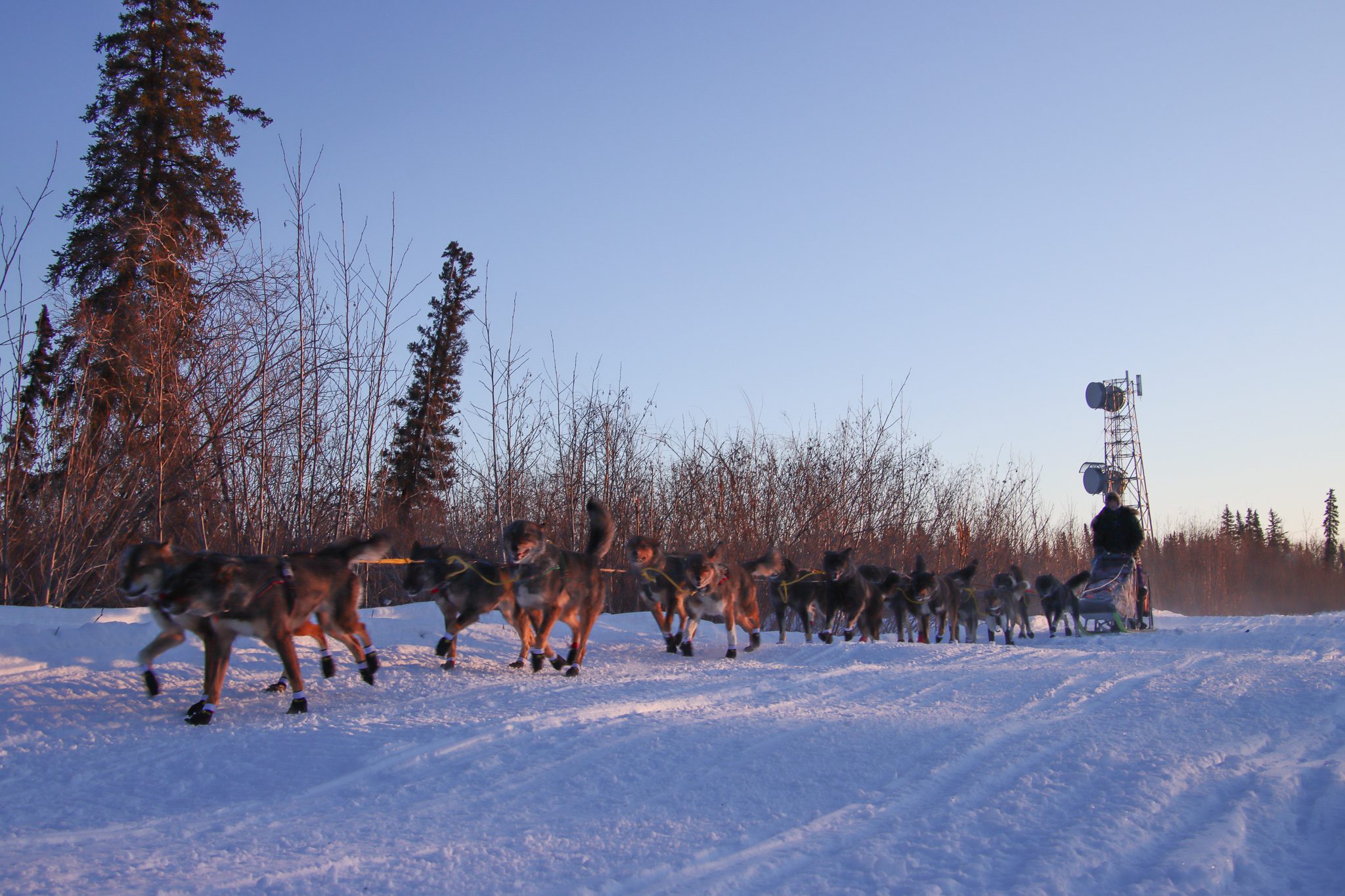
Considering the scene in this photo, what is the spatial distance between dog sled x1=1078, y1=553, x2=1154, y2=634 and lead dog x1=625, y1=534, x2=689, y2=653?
7612 mm

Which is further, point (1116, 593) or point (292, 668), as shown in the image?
point (1116, 593)

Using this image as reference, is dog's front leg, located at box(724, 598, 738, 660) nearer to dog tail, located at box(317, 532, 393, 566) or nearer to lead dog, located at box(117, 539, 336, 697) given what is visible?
dog tail, located at box(317, 532, 393, 566)

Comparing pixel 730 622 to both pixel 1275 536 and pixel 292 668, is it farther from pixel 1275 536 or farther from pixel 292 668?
pixel 1275 536

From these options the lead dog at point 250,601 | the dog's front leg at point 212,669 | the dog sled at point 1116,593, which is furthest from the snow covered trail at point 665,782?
the dog sled at point 1116,593

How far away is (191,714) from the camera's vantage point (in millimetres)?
5184

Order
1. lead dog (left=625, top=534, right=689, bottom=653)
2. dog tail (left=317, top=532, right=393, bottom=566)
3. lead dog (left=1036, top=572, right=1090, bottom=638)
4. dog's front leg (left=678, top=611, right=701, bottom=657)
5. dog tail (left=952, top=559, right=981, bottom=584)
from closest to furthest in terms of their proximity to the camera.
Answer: dog tail (left=317, top=532, right=393, bottom=566)
dog's front leg (left=678, top=611, right=701, bottom=657)
lead dog (left=625, top=534, right=689, bottom=653)
dog tail (left=952, top=559, right=981, bottom=584)
lead dog (left=1036, top=572, right=1090, bottom=638)

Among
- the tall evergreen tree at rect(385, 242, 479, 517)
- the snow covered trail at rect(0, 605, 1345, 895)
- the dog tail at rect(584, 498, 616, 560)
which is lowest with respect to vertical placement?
the snow covered trail at rect(0, 605, 1345, 895)


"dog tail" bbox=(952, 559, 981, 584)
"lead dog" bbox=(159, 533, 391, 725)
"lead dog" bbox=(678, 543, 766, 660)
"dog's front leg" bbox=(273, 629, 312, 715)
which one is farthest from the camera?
"dog tail" bbox=(952, 559, 981, 584)

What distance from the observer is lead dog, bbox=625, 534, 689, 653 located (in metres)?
9.23

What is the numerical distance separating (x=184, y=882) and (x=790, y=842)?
191 centimetres

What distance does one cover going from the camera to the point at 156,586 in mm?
5289

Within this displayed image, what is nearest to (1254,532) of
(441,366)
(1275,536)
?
(1275,536)

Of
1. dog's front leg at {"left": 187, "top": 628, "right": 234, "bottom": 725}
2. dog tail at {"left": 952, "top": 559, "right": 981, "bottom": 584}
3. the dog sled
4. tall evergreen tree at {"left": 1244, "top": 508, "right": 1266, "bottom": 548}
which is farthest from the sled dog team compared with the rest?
tall evergreen tree at {"left": 1244, "top": 508, "right": 1266, "bottom": 548}

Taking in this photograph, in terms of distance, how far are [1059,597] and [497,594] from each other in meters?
10.9
